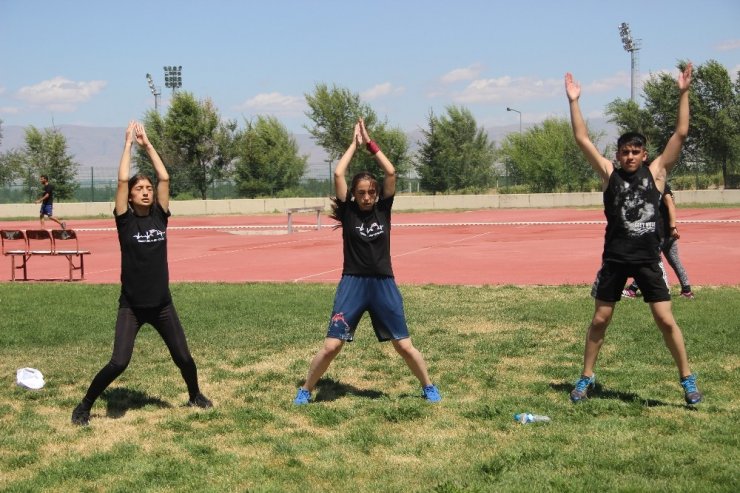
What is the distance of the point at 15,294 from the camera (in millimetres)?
14891

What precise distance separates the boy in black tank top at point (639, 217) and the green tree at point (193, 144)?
50.9m

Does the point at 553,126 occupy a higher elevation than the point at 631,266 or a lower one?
higher

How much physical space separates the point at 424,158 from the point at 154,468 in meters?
54.1

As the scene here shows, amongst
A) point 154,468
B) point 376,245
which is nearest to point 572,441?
point 376,245

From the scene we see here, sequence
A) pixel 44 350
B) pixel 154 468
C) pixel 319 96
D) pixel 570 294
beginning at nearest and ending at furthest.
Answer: pixel 154 468, pixel 44 350, pixel 570 294, pixel 319 96

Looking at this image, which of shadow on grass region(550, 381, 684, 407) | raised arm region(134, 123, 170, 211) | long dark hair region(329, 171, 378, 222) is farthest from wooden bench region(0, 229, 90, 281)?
shadow on grass region(550, 381, 684, 407)

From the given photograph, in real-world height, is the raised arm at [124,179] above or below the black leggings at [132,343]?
above

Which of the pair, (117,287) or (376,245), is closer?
(376,245)

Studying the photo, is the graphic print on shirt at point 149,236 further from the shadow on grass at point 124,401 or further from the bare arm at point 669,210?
the bare arm at point 669,210

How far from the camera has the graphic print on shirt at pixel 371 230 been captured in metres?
7.04

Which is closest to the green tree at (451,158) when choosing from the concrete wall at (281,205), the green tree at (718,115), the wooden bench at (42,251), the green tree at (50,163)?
the concrete wall at (281,205)

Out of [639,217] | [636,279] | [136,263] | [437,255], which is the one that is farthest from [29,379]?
[437,255]

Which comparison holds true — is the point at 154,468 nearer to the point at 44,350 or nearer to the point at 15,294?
the point at 44,350

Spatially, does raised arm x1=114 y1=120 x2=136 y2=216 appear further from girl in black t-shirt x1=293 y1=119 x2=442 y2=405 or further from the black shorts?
the black shorts
